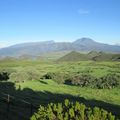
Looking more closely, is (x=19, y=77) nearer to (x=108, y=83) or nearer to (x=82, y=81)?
(x=82, y=81)

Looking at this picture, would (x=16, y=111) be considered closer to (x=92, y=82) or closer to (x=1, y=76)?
(x=92, y=82)

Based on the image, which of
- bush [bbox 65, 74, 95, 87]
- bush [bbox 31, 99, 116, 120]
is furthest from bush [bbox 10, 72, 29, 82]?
bush [bbox 31, 99, 116, 120]

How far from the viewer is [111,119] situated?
1179cm

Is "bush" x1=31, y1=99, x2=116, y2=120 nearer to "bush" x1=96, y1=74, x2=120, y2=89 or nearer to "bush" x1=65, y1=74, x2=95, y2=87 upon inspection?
"bush" x1=96, y1=74, x2=120, y2=89

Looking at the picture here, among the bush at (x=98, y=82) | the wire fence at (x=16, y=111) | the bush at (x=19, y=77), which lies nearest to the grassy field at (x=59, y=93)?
the bush at (x=19, y=77)

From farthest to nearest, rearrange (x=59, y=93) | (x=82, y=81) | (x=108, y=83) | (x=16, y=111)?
(x=82, y=81) → (x=108, y=83) → (x=59, y=93) → (x=16, y=111)

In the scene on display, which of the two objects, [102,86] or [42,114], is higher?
[42,114]

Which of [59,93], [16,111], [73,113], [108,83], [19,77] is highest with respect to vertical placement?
[73,113]

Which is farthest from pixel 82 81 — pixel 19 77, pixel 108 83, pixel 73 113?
pixel 73 113

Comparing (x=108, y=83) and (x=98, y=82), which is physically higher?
(x=98, y=82)

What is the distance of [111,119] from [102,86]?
42890mm

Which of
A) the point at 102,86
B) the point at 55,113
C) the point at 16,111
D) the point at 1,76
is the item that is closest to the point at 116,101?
the point at 102,86

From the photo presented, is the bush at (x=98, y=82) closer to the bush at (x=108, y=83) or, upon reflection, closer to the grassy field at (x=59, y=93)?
the bush at (x=108, y=83)

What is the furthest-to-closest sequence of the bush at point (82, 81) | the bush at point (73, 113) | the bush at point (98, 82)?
the bush at point (82, 81) → the bush at point (98, 82) → the bush at point (73, 113)
